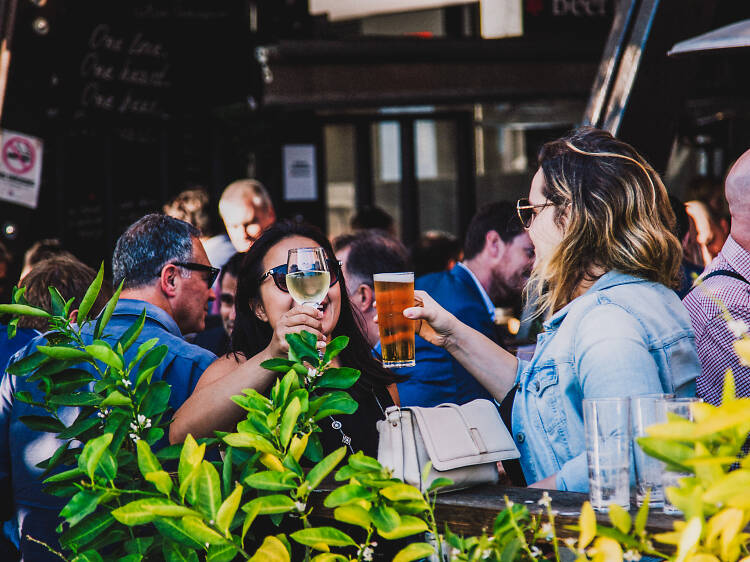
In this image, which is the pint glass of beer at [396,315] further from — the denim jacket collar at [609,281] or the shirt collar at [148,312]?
the shirt collar at [148,312]

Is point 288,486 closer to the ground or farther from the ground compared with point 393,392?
farther from the ground

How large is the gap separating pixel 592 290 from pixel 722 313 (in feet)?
2.58

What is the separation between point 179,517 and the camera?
1505 millimetres

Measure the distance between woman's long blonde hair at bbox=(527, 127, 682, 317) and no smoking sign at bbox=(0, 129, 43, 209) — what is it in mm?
4689

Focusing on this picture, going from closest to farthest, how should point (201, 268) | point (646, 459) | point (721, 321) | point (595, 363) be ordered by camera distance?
point (646, 459) < point (595, 363) < point (721, 321) < point (201, 268)

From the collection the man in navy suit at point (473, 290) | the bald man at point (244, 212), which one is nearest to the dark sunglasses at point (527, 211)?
the man in navy suit at point (473, 290)

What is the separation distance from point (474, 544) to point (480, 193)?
7635 millimetres

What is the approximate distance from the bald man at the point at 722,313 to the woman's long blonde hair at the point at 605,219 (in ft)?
1.76

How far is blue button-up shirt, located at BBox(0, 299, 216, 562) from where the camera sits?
8.93 feet

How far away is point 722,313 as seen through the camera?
2.67m

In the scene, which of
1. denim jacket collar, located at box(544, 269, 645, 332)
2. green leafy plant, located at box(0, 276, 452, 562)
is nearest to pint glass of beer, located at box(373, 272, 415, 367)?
denim jacket collar, located at box(544, 269, 645, 332)

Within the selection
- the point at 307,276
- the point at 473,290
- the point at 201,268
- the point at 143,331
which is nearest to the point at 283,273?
the point at 307,276

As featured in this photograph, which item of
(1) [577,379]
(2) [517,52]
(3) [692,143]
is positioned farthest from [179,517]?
(3) [692,143]

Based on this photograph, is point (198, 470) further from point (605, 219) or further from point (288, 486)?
point (605, 219)
